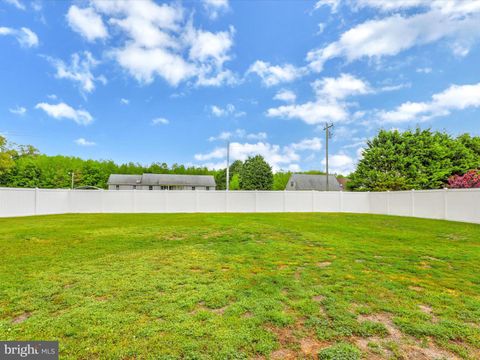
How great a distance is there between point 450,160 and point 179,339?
27.0 meters

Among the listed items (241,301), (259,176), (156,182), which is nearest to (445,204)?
(241,301)

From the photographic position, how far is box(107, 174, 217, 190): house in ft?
144

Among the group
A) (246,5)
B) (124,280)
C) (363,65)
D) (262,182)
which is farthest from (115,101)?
(262,182)

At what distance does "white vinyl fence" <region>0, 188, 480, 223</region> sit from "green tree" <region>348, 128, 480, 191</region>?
4479 mm

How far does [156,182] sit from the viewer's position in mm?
44562

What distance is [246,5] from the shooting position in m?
11.2

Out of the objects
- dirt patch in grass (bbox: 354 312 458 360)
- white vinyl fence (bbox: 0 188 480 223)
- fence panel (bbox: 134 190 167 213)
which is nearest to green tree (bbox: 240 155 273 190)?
white vinyl fence (bbox: 0 188 480 223)

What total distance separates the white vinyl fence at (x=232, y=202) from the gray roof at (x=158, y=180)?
28268mm

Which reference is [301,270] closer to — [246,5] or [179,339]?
[179,339]

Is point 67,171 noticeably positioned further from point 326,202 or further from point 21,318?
point 21,318

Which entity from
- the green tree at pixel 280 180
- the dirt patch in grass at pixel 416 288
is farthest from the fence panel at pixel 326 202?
the green tree at pixel 280 180

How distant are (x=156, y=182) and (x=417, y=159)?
38744 mm

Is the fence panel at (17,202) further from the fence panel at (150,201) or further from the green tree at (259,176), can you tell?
the green tree at (259,176)

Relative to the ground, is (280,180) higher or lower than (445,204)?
higher
